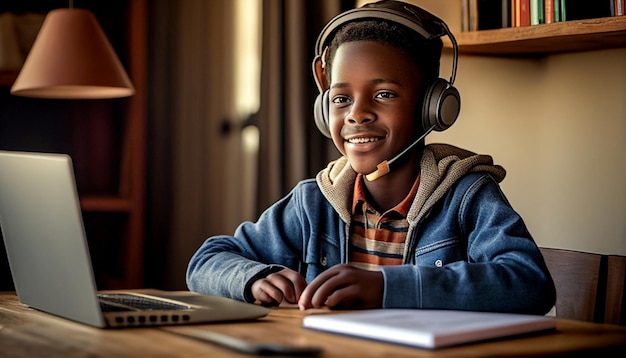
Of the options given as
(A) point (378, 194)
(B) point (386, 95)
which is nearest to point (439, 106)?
(B) point (386, 95)

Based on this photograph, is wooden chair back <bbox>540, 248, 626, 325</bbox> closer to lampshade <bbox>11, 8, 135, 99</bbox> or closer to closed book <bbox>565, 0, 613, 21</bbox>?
closed book <bbox>565, 0, 613, 21</bbox>

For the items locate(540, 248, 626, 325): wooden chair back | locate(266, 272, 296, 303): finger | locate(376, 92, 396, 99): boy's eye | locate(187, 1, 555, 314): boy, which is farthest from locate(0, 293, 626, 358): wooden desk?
locate(376, 92, 396, 99): boy's eye

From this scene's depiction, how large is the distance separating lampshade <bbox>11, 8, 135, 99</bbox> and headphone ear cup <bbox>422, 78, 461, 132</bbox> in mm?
1168

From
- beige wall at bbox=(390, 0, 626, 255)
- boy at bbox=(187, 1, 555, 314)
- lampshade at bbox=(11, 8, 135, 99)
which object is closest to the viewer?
boy at bbox=(187, 1, 555, 314)

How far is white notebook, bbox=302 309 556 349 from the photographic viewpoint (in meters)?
1.06

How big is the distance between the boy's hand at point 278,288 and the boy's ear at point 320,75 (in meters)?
0.44

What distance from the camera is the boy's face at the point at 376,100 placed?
1.67 metres

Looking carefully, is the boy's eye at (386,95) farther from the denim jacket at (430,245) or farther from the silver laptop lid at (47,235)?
the silver laptop lid at (47,235)

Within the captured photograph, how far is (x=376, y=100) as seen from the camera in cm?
168

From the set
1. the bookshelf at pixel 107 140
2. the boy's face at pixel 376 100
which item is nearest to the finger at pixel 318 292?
the boy's face at pixel 376 100

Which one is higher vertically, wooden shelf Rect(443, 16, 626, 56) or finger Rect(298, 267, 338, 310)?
wooden shelf Rect(443, 16, 626, 56)

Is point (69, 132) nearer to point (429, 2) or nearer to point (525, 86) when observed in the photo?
point (429, 2)

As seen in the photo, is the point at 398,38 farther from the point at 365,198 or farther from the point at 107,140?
the point at 107,140

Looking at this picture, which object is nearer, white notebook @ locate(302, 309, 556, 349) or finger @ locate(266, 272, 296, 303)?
white notebook @ locate(302, 309, 556, 349)
